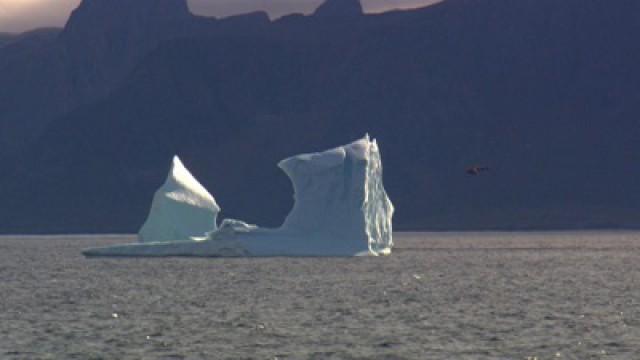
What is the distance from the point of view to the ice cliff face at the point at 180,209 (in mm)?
108812

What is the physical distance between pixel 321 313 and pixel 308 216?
116 ft

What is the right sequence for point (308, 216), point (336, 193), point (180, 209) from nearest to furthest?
point (308, 216) → point (336, 193) → point (180, 209)

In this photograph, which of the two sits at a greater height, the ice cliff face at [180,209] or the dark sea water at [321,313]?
the ice cliff face at [180,209]

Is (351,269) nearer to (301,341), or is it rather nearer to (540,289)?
(540,289)

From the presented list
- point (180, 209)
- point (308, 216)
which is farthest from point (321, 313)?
point (180, 209)

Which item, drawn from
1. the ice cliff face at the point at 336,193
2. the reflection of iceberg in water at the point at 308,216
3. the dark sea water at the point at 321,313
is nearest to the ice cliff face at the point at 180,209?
the reflection of iceberg in water at the point at 308,216

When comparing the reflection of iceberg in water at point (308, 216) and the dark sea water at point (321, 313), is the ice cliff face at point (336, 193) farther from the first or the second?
the dark sea water at point (321, 313)

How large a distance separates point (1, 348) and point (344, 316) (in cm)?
1602

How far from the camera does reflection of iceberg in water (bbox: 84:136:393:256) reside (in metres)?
95.9

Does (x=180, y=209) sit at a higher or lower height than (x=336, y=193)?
lower

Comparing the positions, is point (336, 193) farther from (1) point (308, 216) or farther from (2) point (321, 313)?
(2) point (321, 313)

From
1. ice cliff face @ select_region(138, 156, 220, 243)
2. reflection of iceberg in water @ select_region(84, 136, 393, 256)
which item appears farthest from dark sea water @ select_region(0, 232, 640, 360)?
ice cliff face @ select_region(138, 156, 220, 243)

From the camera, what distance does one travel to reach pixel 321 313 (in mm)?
62094

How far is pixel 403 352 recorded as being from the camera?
47.0m
